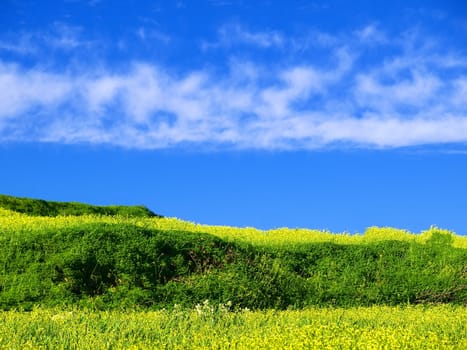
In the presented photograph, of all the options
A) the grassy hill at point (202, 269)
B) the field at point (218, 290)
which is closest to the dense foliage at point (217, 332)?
the field at point (218, 290)

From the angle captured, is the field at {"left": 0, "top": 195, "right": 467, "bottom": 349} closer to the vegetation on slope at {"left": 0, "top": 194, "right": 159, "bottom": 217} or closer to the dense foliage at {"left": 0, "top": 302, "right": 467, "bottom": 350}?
the dense foliage at {"left": 0, "top": 302, "right": 467, "bottom": 350}

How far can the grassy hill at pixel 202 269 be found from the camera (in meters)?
11.7

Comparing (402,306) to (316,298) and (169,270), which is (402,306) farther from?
(169,270)

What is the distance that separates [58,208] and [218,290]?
12.2 m

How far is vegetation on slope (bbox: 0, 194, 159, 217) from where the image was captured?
A: 2128 centimetres

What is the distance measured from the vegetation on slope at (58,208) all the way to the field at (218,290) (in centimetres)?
533

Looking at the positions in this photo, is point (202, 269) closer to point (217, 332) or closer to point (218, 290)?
point (218, 290)

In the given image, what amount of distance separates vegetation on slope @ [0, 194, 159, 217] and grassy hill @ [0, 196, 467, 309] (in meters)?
5.68

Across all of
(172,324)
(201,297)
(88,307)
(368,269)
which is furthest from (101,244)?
(368,269)

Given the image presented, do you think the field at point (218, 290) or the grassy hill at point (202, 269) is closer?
the field at point (218, 290)

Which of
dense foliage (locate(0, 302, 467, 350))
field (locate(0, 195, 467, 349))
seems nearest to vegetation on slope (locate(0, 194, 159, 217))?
field (locate(0, 195, 467, 349))

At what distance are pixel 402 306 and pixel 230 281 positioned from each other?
432 cm

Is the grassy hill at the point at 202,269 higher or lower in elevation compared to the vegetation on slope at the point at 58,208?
lower

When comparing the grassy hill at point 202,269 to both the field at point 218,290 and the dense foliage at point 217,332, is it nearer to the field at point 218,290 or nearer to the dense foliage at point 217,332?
the field at point 218,290
